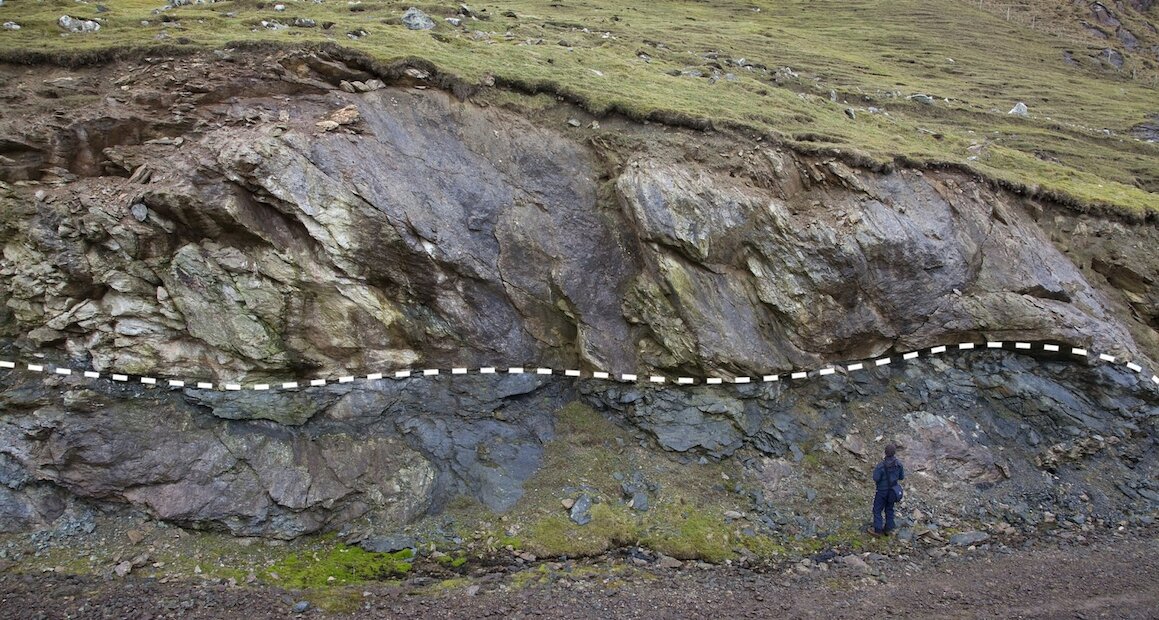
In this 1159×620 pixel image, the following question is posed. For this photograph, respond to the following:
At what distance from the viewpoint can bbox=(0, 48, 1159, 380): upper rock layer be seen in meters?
12.6

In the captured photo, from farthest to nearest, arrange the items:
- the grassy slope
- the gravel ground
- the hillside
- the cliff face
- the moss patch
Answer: the grassy slope → the cliff face → the hillside → the moss patch → the gravel ground

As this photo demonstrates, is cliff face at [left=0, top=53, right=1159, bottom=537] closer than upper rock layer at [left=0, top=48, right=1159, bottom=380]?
Yes

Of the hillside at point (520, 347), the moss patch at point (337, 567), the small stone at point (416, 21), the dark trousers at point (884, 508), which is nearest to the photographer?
the moss patch at point (337, 567)

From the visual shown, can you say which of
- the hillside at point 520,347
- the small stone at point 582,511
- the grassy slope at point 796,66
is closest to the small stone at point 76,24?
the grassy slope at point 796,66

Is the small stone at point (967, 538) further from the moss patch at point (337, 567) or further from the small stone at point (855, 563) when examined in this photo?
the moss patch at point (337, 567)

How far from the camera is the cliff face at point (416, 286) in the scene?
486 inches

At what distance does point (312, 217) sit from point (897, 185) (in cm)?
1353

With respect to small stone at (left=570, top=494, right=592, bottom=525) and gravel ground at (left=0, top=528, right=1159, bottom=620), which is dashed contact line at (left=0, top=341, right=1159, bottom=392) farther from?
gravel ground at (left=0, top=528, right=1159, bottom=620)

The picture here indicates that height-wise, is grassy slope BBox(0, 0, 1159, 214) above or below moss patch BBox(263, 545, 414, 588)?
above

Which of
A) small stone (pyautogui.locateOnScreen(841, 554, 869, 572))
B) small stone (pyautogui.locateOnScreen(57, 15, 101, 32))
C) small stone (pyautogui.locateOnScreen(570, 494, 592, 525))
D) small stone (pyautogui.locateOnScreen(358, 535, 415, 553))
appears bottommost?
small stone (pyautogui.locateOnScreen(358, 535, 415, 553))

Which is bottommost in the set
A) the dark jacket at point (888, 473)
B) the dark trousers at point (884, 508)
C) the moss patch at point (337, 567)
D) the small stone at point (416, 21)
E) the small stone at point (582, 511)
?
the moss patch at point (337, 567)

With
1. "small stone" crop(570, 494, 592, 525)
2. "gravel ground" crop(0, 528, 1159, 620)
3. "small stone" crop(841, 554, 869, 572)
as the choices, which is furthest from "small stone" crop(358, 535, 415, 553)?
"small stone" crop(841, 554, 869, 572)

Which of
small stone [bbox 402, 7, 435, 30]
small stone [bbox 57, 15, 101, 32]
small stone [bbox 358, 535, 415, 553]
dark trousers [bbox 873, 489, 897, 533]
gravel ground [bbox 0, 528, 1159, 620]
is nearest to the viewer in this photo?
gravel ground [bbox 0, 528, 1159, 620]

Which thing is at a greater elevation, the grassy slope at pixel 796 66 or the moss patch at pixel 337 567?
the grassy slope at pixel 796 66
